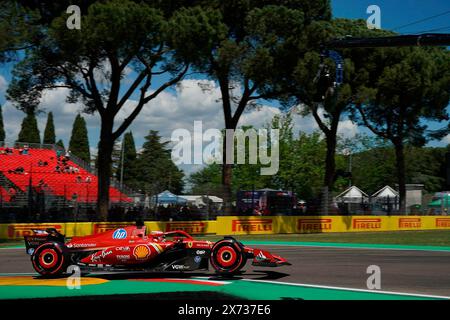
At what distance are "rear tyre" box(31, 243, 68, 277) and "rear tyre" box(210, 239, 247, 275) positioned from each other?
2.76 m

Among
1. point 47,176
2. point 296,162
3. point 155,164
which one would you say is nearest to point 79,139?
point 155,164

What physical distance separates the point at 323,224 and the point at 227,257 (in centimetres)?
2313

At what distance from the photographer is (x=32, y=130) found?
72.1 meters

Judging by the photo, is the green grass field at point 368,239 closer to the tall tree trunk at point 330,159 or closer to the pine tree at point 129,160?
the tall tree trunk at point 330,159

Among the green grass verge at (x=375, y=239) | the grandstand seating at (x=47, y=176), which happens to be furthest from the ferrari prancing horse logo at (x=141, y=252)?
the grandstand seating at (x=47, y=176)

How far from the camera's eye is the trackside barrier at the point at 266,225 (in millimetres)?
24625

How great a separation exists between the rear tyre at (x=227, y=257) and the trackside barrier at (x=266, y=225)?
13.6m

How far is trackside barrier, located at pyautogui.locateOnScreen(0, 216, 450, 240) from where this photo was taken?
2462 centimetres

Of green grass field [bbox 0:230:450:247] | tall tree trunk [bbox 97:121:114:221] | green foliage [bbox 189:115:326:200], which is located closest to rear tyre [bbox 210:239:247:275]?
green grass field [bbox 0:230:450:247]

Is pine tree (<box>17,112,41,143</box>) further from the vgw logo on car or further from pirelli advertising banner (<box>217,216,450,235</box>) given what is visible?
the vgw logo on car

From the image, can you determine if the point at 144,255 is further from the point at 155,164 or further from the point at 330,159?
the point at 155,164

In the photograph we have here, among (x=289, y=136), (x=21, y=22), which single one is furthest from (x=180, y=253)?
(x=289, y=136)

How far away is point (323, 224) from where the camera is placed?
110ft
